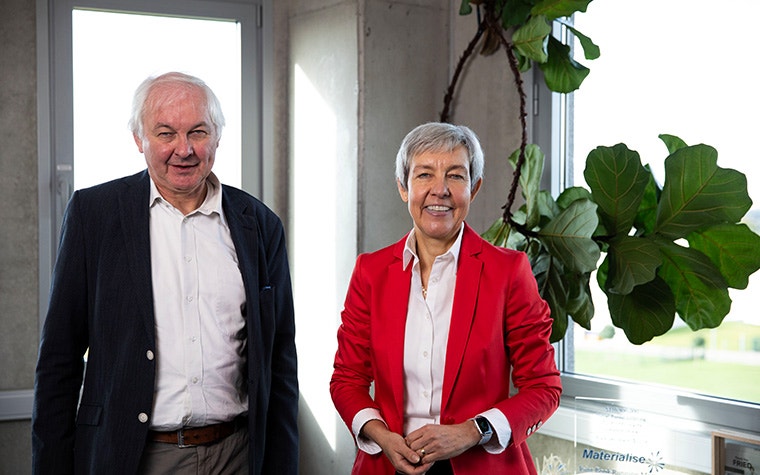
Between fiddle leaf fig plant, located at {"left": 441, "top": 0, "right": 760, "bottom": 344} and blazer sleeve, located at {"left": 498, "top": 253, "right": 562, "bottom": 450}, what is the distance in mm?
651

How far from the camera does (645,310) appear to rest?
2.73 m

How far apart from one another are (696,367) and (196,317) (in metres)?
1.86

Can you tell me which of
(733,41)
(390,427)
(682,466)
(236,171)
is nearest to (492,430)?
(390,427)

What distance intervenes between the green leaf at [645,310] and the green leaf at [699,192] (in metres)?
0.18

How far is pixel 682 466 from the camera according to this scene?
2922 millimetres

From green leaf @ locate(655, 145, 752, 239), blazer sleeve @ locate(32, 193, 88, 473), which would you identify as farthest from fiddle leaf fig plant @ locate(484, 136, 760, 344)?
blazer sleeve @ locate(32, 193, 88, 473)

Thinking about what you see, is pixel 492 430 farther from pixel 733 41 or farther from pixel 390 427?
pixel 733 41

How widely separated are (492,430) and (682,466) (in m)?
1.26

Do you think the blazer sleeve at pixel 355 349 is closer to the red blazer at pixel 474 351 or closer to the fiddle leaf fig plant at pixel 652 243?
the red blazer at pixel 474 351

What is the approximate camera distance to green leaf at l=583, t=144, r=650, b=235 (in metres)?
2.68

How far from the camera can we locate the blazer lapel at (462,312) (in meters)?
1.99

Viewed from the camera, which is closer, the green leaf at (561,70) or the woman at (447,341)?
the woman at (447,341)

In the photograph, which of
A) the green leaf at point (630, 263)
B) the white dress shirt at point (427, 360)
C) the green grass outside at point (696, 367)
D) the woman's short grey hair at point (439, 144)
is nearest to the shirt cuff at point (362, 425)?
the white dress shirt at point (427, 360)

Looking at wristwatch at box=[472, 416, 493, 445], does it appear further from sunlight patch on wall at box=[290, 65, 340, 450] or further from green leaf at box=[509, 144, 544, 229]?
sunlight patch on wall at box=[290, 65, 340, 450]
